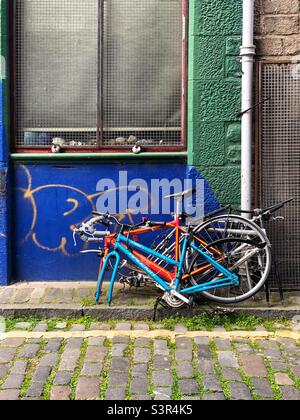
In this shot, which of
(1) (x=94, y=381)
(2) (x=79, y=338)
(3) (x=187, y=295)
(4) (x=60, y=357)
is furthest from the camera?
(3) (x=187, y=295)

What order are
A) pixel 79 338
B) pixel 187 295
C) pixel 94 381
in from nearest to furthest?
pixel 94 381 → pixel 79 338 → pixel 187 295

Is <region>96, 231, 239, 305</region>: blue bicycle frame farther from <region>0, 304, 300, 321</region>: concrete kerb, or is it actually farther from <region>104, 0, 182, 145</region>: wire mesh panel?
<region>104, 0, 182, 145</region>: wire mesh panel

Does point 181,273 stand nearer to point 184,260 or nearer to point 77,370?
point 184,260

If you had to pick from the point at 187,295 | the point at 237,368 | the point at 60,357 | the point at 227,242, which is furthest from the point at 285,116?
the point at 60,357

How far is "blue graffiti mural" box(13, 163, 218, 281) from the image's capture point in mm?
6398

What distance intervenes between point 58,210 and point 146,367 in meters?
2.33

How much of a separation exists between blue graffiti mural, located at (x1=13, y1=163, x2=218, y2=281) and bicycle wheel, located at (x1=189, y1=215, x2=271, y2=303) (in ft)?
2.62

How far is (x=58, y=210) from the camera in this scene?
21.1 ft

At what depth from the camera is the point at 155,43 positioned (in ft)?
21.1

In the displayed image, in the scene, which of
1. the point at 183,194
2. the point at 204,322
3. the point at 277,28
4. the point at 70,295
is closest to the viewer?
the point at 204,322

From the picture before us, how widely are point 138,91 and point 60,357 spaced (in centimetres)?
295

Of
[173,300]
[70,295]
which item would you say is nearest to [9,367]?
[70,295]

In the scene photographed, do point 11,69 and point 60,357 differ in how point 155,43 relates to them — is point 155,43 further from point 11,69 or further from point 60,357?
point 60,357

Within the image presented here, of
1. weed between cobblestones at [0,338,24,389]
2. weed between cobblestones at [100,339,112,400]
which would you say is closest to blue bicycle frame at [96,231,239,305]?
weed between cobblestones at [100,339,112,400]
